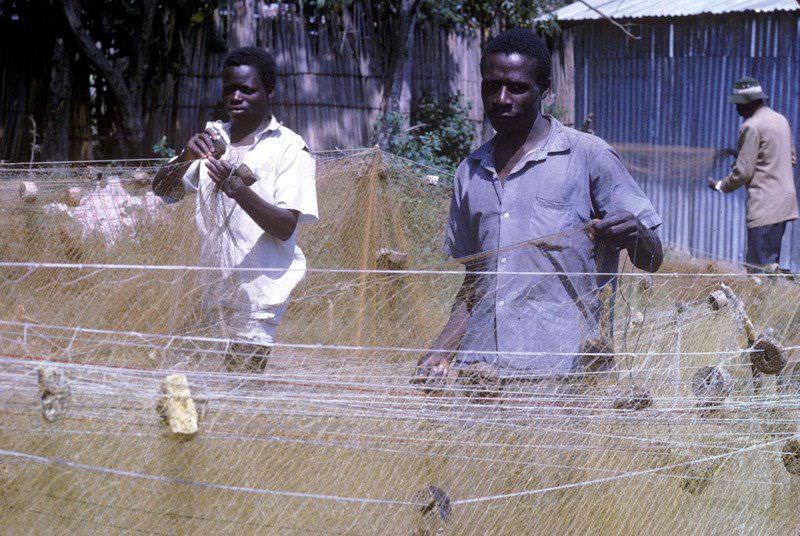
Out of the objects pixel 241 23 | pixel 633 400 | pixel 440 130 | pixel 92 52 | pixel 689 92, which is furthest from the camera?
pixel 689 92

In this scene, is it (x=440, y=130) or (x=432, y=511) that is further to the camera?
(x=440, y=130)

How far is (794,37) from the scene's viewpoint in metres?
9.42

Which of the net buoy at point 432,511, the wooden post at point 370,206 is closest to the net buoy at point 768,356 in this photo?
the net buoy at point 432,511

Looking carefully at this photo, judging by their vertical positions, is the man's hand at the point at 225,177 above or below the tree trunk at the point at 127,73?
below

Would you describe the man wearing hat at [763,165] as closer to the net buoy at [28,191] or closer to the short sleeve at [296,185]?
the short sleeve at [296,185]

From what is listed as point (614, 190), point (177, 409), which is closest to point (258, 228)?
point (614, 190)

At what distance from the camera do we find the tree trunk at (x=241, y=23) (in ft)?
28.1

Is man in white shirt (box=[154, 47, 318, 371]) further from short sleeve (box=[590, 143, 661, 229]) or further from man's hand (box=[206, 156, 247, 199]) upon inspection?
short sleeve (box=[590, 143, 661, 229])

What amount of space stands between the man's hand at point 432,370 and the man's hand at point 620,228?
0.57 meters

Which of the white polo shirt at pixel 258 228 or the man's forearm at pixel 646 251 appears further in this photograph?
the white polo shirt at pixel 258 228

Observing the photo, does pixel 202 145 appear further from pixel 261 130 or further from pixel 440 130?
pixel 440 130

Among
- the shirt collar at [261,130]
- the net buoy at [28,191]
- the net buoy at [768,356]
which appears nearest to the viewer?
the net buoy at [768,356]

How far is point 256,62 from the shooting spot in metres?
3.84

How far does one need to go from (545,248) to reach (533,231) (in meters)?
0.08
